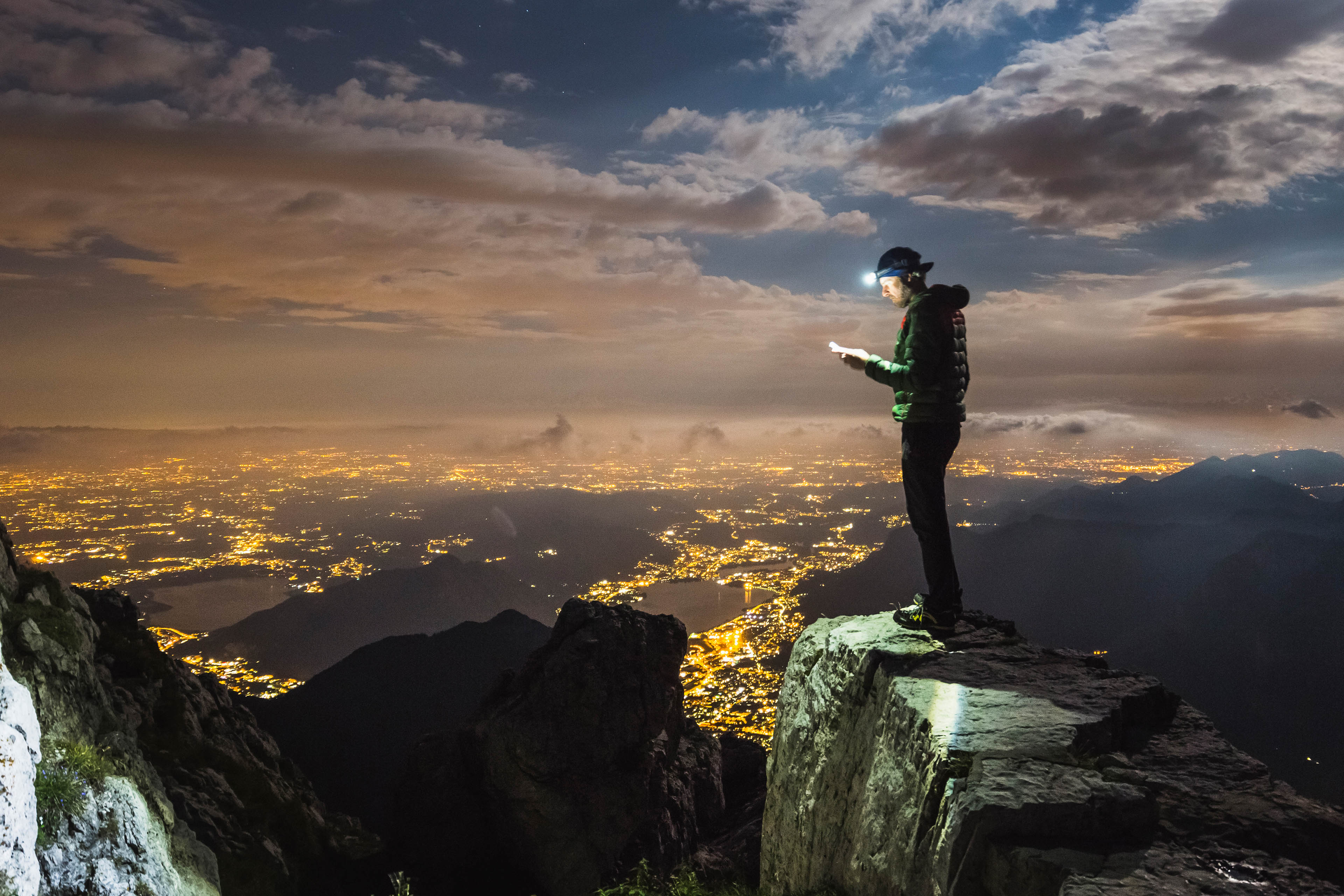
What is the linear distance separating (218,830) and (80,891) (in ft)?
50.0

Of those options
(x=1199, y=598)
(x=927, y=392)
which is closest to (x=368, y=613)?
(x=927, y=392)

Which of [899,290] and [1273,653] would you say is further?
[1273,653]

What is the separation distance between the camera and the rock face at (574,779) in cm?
2480

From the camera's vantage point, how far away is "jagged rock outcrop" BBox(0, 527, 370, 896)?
9.84 meters

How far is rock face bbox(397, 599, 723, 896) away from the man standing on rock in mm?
20368

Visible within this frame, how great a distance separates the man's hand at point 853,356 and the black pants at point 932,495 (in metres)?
0.91

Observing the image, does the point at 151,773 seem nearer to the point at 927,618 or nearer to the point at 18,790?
the point at 18,790

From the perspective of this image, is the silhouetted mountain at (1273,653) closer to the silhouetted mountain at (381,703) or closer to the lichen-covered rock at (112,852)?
the silhouetted mountain at (381,703)

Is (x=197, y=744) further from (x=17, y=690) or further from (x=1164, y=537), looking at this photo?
(x=1164, y=537)

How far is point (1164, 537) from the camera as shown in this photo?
167 m

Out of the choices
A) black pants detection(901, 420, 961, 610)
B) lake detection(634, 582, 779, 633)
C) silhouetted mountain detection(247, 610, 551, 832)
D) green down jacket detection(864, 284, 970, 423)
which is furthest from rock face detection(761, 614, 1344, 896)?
lake detection(634, 582, 779, 633)

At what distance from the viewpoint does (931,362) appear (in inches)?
274

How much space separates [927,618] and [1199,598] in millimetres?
164431

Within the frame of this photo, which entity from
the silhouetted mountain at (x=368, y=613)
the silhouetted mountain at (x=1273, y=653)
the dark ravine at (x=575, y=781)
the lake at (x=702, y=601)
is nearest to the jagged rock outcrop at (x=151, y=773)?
the dark ravine at (x=575, y=781)
